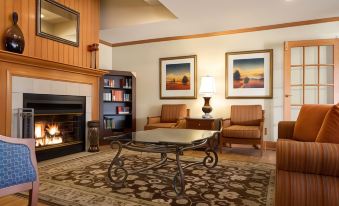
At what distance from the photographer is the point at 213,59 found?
15.9 ft

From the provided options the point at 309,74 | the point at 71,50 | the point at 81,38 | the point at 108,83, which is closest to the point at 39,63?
the point at 71,50

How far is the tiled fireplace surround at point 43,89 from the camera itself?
3.00 m

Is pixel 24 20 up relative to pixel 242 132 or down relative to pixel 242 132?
up

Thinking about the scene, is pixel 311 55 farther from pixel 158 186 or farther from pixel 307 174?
pixel 158 186

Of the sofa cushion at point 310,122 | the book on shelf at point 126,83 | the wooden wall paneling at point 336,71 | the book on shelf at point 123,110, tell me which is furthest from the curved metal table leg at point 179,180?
the book on shelf at point 126,83

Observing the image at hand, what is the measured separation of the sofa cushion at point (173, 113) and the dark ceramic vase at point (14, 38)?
2.75 metres

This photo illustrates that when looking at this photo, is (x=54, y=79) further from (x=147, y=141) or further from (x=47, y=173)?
(x=147, y=141)

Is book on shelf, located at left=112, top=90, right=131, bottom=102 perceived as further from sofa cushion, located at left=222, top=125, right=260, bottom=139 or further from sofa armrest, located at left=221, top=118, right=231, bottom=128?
sofa cushion, located at left=222, top=125, right=260, bottom=139

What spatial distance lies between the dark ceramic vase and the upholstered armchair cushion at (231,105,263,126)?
342cm

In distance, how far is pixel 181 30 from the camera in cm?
472

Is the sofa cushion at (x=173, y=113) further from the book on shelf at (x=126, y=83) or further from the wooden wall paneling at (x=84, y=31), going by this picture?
the wooden wall paneling at (x=84, y=31)

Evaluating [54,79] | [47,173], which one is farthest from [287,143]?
[54,79]

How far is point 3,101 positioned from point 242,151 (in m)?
3.59

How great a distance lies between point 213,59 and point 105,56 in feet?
8.37
